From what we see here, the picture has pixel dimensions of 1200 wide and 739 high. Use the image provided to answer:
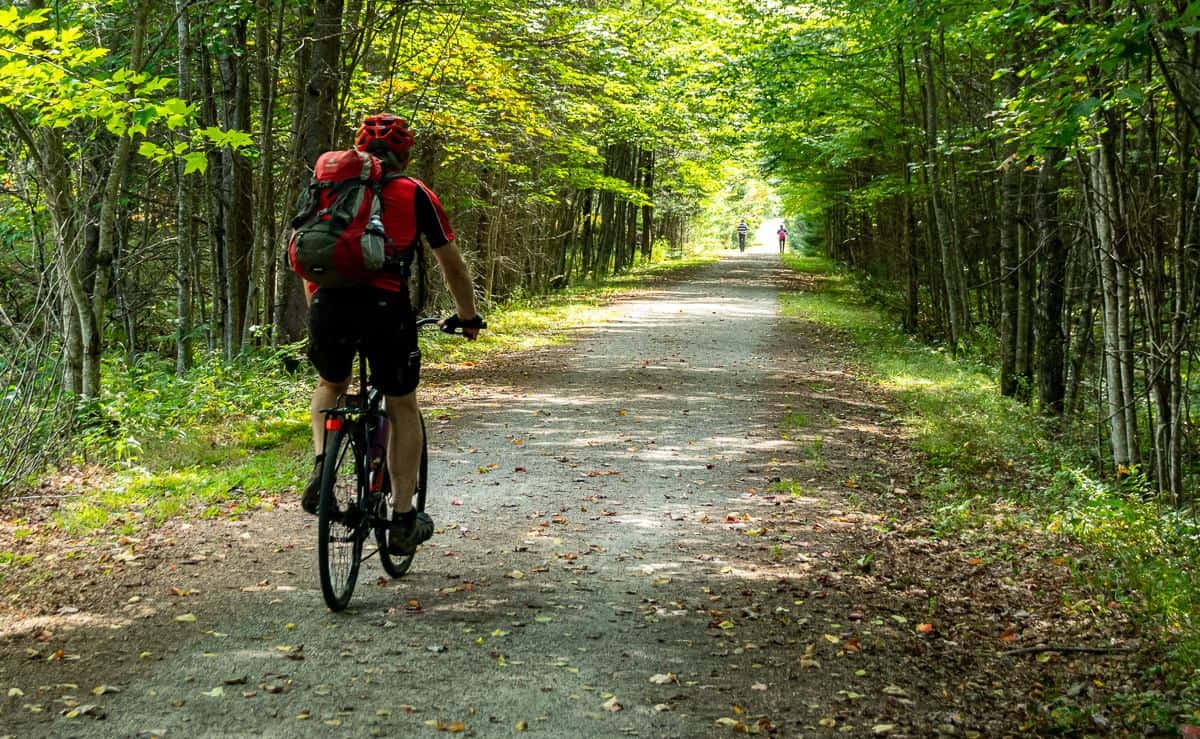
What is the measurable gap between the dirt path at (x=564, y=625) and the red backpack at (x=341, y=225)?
1.63 meters

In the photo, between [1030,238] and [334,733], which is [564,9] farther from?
[334,733]

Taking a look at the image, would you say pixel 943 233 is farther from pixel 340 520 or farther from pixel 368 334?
pixel 340 520

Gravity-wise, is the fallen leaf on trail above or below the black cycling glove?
below

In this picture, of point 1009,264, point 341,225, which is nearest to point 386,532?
point 341,225

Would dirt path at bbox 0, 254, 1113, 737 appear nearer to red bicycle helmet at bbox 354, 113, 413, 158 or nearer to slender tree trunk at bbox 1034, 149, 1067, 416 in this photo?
red bicycle helmet at bbox 354, 113, 413, 158

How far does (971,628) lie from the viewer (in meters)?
5.11

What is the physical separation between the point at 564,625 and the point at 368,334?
164 cm

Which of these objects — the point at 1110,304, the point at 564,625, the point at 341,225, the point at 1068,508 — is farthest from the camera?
the point at 1110,304

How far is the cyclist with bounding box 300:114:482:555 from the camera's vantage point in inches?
178

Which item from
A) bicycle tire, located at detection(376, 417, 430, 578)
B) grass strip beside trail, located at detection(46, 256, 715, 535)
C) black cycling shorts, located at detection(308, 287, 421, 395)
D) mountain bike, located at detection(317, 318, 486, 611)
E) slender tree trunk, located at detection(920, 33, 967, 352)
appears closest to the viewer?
black cycling shorts, located at detection(308, 287, 421, 395)

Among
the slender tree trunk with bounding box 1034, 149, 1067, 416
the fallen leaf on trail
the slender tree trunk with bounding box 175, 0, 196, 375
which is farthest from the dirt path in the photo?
the slender tree trunk with bounding box 175, 0, 196, 375

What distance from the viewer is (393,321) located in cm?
458

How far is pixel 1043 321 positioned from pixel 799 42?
22.6 feet

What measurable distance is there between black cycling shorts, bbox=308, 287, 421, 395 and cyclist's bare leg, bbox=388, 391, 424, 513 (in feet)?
0.59
